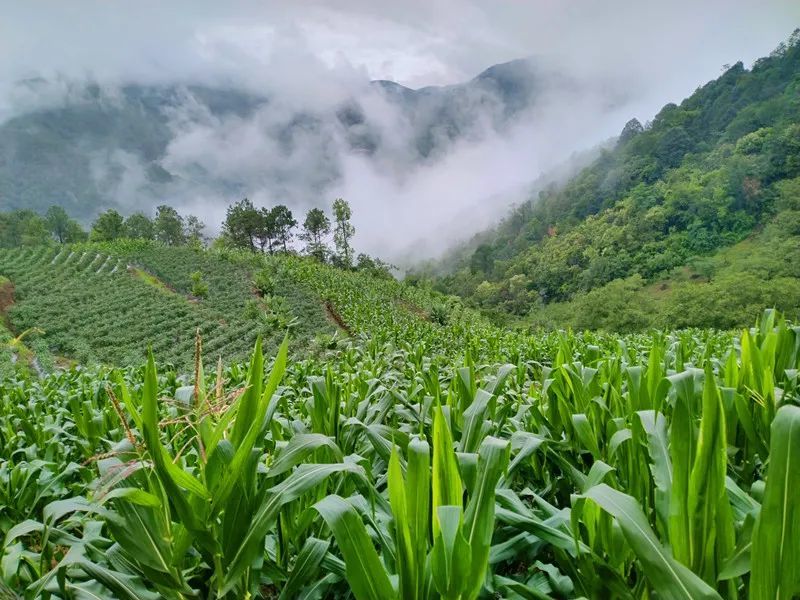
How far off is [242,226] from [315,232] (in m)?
9.61

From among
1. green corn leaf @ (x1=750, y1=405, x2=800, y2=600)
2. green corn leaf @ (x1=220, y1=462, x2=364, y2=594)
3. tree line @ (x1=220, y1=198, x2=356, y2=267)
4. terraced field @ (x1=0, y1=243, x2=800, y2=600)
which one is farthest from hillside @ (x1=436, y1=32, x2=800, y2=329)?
green corn leaf @ (x1=220, y1=462, x2=364, y2=594)

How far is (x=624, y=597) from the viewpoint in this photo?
3.68 ft

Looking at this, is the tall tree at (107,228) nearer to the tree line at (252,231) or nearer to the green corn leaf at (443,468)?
the tree line at (252,231)

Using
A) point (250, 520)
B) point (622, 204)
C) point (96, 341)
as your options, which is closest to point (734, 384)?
point (250, 520)

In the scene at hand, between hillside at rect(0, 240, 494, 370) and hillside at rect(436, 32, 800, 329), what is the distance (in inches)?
798

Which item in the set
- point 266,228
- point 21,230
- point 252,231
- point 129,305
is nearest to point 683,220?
point 266,228

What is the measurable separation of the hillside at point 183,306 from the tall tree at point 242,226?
17764 millimetres

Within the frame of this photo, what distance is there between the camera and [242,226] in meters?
59.8

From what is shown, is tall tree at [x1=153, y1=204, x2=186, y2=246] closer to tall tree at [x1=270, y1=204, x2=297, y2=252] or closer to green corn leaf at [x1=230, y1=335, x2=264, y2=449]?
tall tree at [x1=270, y1=204, x2=297, y2=252]

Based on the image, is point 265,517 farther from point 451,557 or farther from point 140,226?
point 140,226

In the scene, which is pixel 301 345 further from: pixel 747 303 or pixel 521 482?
pixel 747 303

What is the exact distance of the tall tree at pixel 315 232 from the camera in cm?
5934

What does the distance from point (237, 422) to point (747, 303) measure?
37.4m

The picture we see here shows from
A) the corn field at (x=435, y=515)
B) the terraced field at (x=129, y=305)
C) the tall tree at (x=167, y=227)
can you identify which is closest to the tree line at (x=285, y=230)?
the tall tree at (x=167, y=227)
